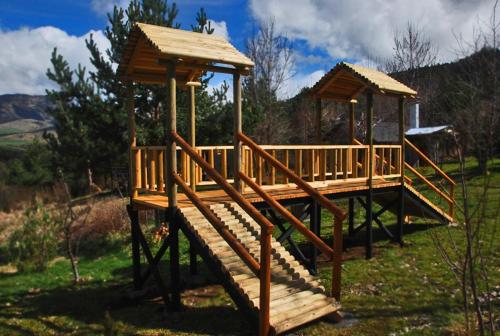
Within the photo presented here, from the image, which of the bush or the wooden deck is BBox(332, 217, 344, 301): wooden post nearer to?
the wooden deck

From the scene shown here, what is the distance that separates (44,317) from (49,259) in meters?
4.74

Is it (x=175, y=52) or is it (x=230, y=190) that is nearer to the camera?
(x=230, y=190)

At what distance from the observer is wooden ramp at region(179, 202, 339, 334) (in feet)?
18.1

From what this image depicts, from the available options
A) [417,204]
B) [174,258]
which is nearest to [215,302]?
[174,258]

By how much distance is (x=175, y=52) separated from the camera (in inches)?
252

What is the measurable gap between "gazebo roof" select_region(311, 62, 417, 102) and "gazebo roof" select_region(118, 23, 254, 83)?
11.6ft

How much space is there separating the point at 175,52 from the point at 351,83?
637cm

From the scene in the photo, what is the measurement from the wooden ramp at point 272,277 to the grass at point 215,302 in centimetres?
40

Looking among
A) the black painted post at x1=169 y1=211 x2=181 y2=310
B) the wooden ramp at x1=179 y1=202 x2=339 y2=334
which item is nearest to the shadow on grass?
the black painted post at x1=169 y1=211 x2=181 y2=310

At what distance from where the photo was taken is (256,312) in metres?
5.40

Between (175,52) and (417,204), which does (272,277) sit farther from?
(417,204)

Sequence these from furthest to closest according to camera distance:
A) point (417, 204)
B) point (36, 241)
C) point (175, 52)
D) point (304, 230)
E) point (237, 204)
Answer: point (36, 241), point (417, 204), point (237, 204), point (175, 52), point (304, 230)

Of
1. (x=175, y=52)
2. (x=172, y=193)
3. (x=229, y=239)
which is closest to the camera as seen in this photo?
(x=229, y=239)

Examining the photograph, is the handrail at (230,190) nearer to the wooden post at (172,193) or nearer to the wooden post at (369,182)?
the wooden post at (172,193)
